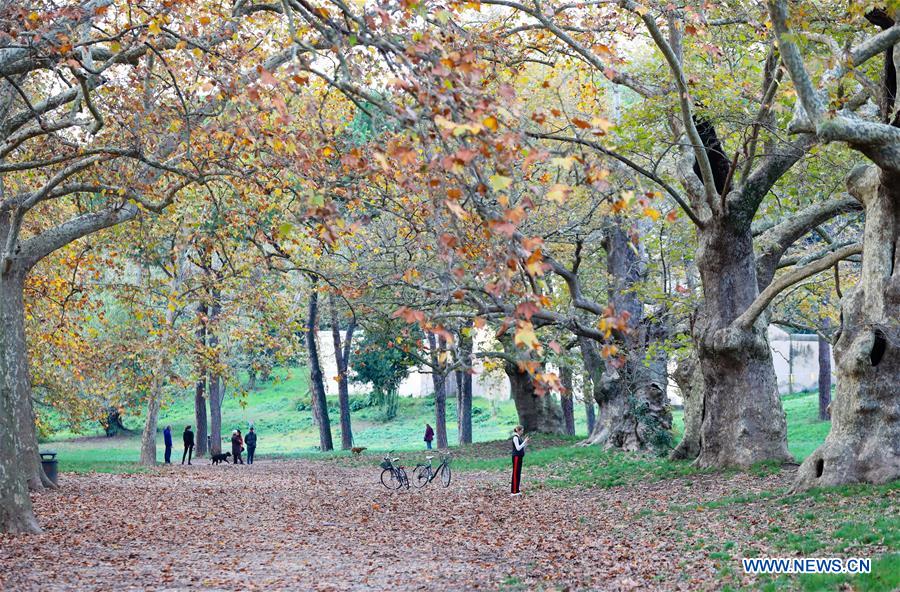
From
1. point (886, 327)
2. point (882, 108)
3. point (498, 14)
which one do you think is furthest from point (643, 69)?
point (886, 327)

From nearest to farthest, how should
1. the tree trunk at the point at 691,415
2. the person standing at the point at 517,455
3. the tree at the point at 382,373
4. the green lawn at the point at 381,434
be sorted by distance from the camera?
the person standing at the point at 517,455 < the tree trunk at the point at 691,415 < the green lawn at the point at 381,434 < the tree at the point at 382,373

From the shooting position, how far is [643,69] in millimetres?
21875

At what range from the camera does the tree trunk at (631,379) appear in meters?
25.2

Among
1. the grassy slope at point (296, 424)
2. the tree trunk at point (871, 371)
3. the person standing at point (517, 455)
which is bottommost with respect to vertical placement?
the grassy slope at point (296, 424)

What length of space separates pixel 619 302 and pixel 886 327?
46.1 feet

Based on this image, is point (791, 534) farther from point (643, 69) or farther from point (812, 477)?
point (643, 69)

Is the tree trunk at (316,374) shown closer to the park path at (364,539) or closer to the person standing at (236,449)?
the person standing at (236,449)

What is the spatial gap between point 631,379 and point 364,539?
13987mm

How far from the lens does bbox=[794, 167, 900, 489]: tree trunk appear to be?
1256 cm

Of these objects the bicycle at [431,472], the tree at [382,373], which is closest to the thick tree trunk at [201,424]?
the tree at [382,373]

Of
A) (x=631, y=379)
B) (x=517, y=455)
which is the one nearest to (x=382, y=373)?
(x=631, y=379)

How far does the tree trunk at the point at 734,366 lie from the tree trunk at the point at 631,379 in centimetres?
539

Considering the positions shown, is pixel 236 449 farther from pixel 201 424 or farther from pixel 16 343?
pixel 16 343

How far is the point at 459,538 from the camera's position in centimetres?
1320
